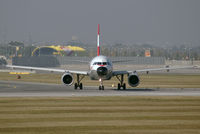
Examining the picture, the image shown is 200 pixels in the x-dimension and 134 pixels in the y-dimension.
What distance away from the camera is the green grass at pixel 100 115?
2513 centimetres

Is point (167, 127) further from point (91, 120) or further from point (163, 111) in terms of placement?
point (163, 111)

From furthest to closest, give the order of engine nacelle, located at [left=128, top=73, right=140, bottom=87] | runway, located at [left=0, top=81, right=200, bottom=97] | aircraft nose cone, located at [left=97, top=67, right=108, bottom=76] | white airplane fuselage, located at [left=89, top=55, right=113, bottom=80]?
engine nacelle, located at [left=128, top=73, right=140, bottom=87]
white airplane fuselage, located at [left=89, top=55, right=113, bottom=80]
aircraft nose cone, located at [left=97, top=67, right=108, bottom=76]
runway, located at [left=0, top=81, right=200, bottom=97]

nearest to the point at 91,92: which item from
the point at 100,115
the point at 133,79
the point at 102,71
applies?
the point at 102,71

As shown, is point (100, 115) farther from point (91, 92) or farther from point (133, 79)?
point (133, 79)

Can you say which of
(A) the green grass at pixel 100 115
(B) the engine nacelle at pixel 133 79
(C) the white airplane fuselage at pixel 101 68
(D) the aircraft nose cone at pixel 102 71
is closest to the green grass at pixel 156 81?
(B) the engine nacelle at pixel 133 79

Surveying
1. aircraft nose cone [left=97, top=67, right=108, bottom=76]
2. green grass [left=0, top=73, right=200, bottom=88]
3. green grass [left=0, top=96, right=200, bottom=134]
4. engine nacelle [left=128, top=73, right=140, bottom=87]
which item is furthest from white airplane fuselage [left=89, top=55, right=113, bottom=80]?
green grass [left=0, top=73, right=200, bottom=88]

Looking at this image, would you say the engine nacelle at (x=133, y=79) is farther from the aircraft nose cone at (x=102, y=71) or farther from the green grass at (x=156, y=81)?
the green grass at (x=156, y=81)

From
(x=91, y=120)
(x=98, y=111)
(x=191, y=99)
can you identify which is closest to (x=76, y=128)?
(x=91, y=120)

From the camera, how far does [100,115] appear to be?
30406 millimetres

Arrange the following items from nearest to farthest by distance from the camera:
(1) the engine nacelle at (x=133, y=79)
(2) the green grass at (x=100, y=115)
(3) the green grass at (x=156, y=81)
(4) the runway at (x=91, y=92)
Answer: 1. (2) the green grass at (x=100, y=115)
2. (4) the runway at (x=91, y=92)
3. (1) the engine nacelle at (x=133, y=79)
4. (3) the green grass at (x=156, y=81)

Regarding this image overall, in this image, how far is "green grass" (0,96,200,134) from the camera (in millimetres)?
25130

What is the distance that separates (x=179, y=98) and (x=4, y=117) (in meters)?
18.3

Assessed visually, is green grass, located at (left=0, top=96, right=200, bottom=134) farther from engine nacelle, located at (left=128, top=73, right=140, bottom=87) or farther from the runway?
engine nacelle, located at (left=128, top=73, right=140, bottom=87)

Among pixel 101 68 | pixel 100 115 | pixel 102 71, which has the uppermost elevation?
pixel 101 68
